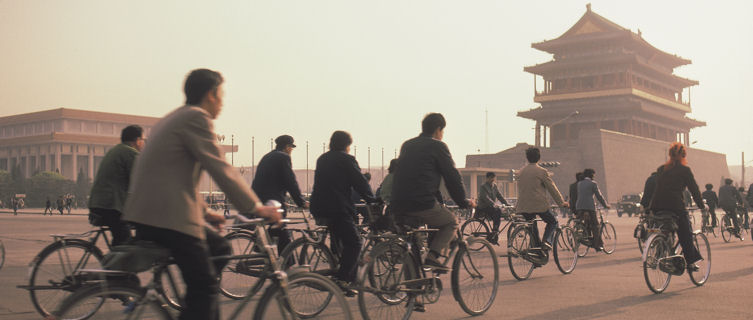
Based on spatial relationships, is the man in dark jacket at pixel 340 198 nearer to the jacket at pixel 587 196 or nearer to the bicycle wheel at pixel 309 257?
the bicycle wheel at pixel 309 257

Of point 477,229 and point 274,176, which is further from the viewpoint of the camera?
point 477,229

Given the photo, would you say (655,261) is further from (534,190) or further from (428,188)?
(428,188)

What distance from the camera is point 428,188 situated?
6.57m

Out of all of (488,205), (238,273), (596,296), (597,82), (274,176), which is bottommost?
(596,296)

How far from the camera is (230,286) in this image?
7.20m

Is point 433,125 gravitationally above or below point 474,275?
above

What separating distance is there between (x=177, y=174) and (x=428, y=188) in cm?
307

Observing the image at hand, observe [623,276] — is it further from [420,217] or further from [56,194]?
[56,194]

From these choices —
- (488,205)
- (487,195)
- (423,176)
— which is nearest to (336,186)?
(423,176)

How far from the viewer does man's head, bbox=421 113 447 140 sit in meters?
6.92

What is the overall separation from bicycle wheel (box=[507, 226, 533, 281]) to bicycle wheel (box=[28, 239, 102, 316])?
5.00 metres

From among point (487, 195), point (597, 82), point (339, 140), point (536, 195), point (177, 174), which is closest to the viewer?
point (177, 174)

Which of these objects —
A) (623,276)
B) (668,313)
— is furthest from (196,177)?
(623,276)

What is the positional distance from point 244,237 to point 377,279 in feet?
5.50
